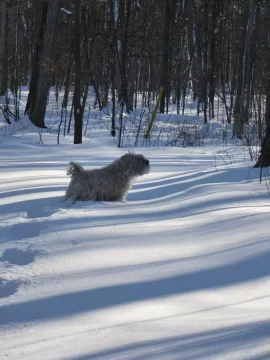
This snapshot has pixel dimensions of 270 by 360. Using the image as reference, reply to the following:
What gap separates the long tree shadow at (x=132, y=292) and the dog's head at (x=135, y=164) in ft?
9.67

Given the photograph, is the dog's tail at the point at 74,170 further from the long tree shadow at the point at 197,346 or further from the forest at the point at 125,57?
the long tree shadow at the point at 197,346

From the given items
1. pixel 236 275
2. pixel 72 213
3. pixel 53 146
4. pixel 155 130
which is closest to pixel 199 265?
pixel 236 275

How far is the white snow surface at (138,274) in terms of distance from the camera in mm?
2766

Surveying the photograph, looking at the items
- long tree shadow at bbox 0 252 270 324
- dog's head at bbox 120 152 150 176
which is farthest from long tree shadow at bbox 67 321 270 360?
dog's head at bbox 120 152 150 176

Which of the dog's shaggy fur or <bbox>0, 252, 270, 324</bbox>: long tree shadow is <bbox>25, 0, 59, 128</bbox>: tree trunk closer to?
the dog's shaggy fur

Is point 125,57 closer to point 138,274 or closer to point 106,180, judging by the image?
point 106,180

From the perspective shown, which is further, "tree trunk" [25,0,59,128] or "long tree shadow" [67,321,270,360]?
"tree trunk" [25,0,59,128]

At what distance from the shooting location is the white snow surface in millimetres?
2766

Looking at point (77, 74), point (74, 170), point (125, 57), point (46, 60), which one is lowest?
point (74, 170)

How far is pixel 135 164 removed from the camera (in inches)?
274

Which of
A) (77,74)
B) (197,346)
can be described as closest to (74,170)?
(197,346)

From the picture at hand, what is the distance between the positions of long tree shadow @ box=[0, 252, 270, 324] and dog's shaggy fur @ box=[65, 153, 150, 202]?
2689mm

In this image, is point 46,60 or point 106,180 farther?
point 46,60

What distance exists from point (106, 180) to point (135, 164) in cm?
49
